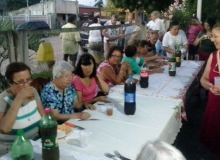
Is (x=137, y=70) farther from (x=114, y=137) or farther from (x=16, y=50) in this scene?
(x=114, y=137)

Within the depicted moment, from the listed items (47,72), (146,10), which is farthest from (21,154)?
(146,10)

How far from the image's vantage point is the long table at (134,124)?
189 cm

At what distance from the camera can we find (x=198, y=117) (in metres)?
4.82

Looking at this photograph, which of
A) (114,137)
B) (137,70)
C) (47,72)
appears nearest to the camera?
(114,137)

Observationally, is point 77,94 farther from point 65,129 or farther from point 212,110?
point 212,110

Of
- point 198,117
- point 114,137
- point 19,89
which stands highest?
point 19,89

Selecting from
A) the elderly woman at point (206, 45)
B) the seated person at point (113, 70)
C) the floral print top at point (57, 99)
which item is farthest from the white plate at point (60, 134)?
the elderly woman at point (206, 45)

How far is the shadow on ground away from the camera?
3.58m

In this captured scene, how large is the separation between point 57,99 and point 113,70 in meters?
1.29

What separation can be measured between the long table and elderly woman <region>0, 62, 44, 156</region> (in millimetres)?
342

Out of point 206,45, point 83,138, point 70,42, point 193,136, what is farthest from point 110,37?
point 83,138

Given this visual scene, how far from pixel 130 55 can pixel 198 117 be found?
5.20 ft

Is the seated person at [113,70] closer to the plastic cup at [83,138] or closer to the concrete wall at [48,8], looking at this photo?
the plastic cup at [83,138]

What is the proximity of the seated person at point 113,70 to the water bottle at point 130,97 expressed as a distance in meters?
1.33
